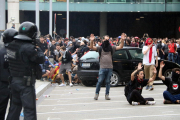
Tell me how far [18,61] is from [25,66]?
0.13 metres

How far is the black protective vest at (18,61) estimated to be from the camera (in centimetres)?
532

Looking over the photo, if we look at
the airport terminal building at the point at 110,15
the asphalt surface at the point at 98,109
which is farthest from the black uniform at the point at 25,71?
the airport terminal building at the point at 110,15

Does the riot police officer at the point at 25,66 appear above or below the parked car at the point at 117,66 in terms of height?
above

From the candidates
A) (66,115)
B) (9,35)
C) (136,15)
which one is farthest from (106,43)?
(136,15)

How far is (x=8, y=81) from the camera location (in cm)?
556

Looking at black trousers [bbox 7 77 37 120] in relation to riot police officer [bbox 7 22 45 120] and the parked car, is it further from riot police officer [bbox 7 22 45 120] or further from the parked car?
the parked car

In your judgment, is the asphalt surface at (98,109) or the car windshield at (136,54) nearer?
the asphalt surface at (98,109)

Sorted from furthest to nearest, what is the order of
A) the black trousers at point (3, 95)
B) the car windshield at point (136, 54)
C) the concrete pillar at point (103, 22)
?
the concrete pillar at point (103, 22)
the car windshield at point (136, 54)
the black trousers at point (3, 95)

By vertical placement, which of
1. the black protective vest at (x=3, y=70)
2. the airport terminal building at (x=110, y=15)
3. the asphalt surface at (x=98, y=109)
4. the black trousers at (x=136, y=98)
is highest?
the airport terminal building at (x=110, y=15)

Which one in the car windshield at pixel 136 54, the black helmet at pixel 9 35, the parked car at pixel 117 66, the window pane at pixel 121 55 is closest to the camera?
the black helmet at pixel 9 35

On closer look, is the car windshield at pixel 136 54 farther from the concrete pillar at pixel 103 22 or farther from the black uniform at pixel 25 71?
the concrete pillar at pixel 103 22

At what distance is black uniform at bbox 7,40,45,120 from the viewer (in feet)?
17.3

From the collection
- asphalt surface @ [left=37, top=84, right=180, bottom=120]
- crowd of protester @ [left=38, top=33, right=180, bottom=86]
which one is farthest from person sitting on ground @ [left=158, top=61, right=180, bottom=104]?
crowd of protester @ [left=38, top=33, right=180, bottom=86]

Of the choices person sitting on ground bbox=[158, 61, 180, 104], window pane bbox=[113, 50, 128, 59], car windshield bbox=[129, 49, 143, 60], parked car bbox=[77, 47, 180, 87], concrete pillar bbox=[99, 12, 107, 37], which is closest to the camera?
person sitting on ground bbox=[158, 61, 180, 104]
